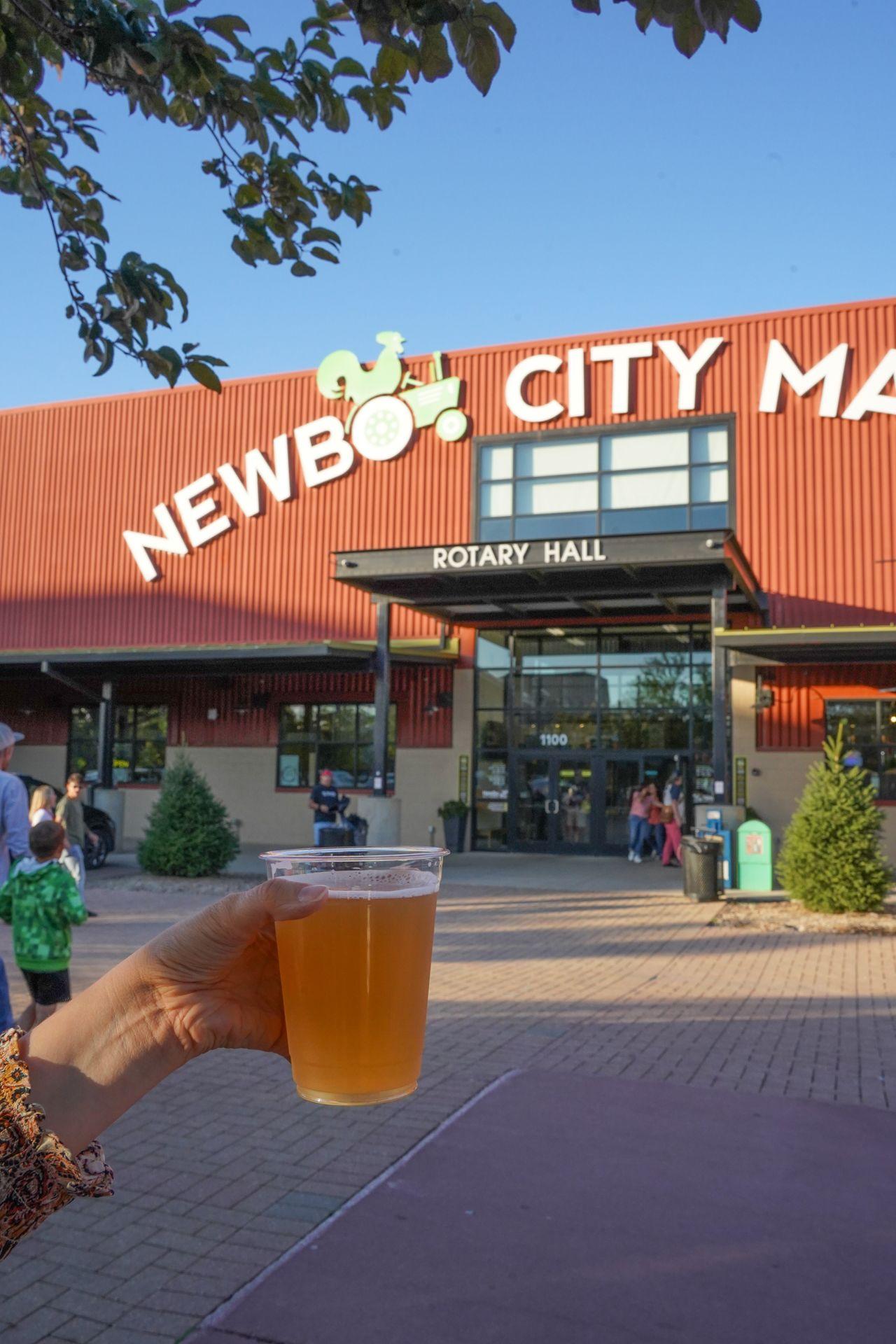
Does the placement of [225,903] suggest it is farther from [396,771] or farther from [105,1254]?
[396,771]

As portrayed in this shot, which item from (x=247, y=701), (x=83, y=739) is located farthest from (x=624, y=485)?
(x=83, y=739)

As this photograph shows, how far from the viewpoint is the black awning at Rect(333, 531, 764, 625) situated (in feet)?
55.3

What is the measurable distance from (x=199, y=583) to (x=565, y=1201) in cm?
2221

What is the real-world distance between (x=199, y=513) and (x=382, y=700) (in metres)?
8.72

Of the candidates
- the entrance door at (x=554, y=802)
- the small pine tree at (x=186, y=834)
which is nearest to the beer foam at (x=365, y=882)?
the small pine tree at (x=186, y=834)

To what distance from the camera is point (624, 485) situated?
21.7m

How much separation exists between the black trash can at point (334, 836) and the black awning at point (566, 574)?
4157mm

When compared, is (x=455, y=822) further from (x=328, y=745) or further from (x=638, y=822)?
(x=638, y=822)

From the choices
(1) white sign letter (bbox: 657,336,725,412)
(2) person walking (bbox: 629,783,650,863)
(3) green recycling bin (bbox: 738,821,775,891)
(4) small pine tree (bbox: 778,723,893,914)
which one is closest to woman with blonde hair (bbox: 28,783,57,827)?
(4) small pine tree (bbox: 778,723,893,914)

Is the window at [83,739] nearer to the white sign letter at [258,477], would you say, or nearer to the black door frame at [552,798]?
the white sign letter at [258,477]

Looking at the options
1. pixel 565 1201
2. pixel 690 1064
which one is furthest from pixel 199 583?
pixel 565 1201

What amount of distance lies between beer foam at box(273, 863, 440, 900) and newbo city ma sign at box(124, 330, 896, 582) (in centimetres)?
2127

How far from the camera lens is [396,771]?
2345 centimetres

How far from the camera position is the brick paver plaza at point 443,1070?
12.5 ft
